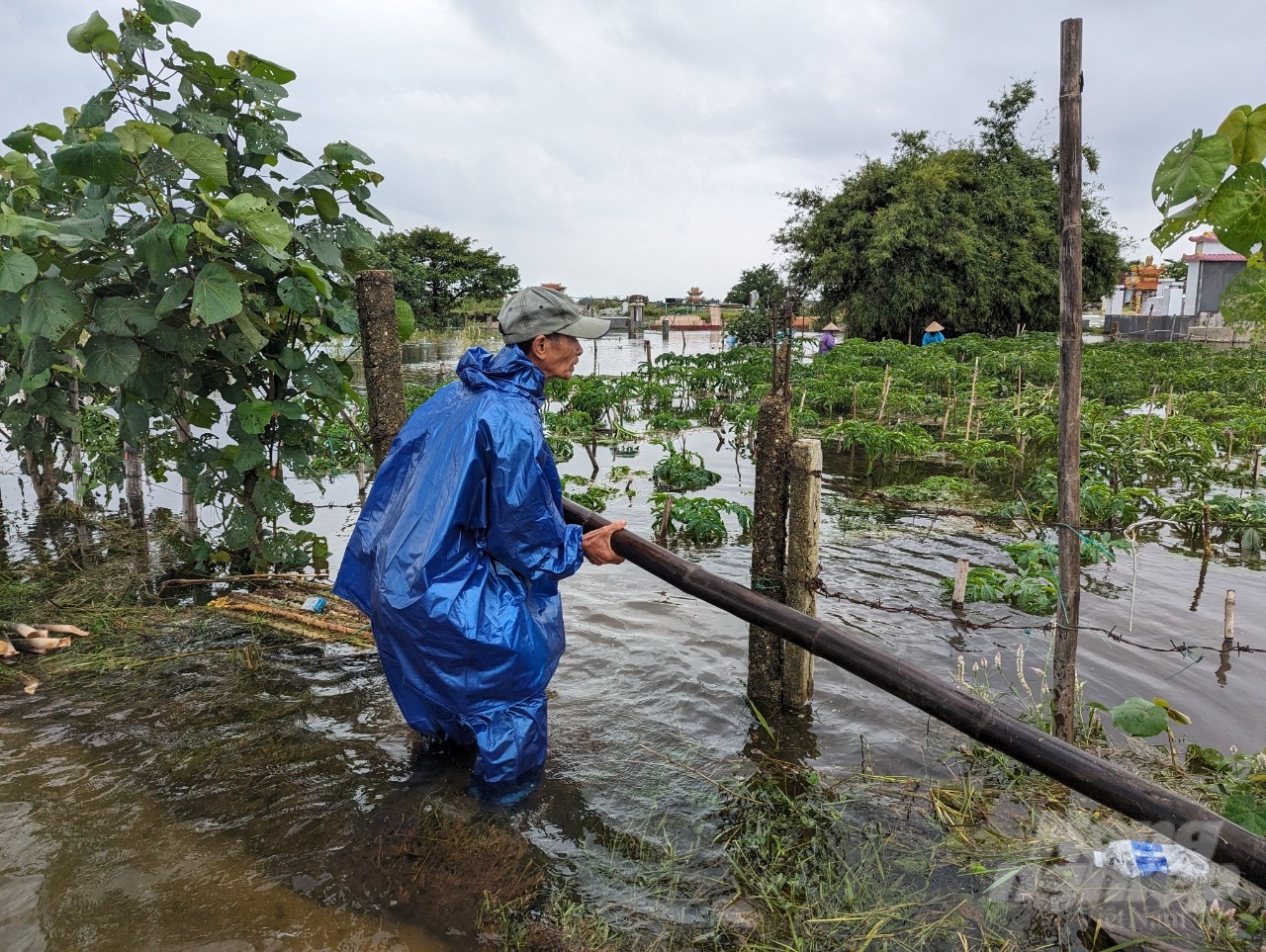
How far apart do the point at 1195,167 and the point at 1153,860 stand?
7.35 ft

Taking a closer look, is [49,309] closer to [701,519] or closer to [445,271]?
[701,519]

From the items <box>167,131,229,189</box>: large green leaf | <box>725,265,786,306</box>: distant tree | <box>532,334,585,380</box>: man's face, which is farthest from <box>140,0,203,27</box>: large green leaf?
<box>725,265,786,306</box>: distant tree

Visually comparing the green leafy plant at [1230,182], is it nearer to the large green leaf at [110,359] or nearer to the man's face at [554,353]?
the man's face at [554,353]

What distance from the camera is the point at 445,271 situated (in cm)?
4559

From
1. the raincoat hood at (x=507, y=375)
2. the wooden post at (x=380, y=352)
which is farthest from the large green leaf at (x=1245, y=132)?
the wooden post at (x=380, y=352)

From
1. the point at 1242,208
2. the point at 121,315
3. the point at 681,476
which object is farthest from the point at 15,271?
the point at 681,476

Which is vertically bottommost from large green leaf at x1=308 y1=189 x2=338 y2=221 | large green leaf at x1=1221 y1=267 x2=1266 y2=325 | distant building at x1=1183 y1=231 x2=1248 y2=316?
large green leaf at x1=1221 y1=267 x2=1266 y2=325

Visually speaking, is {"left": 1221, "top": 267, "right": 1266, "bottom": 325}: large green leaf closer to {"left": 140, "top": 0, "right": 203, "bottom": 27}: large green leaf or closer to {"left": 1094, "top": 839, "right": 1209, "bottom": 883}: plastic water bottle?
{"left": 1094, "top": 839, "right": 1209, "bottom": 883}: plastic water bottle

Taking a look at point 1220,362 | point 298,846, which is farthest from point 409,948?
point 1220,362

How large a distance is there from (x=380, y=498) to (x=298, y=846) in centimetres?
134

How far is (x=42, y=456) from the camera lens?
7613 millimetres

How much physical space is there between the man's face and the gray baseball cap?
3 centimetres

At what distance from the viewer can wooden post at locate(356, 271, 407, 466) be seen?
14.4 feet

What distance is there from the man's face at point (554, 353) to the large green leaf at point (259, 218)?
1.74 m
